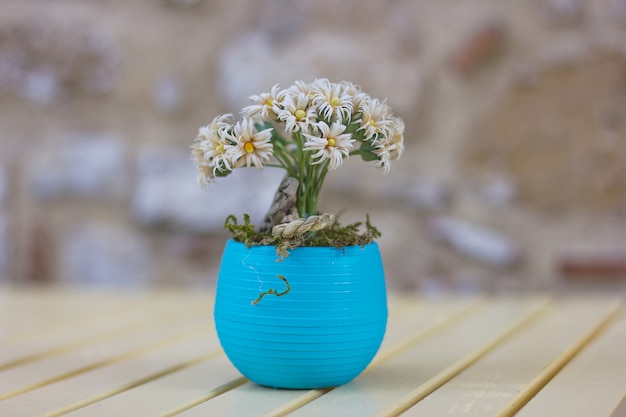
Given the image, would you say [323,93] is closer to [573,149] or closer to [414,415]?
[414,415]

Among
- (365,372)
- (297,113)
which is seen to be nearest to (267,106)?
(297,113)

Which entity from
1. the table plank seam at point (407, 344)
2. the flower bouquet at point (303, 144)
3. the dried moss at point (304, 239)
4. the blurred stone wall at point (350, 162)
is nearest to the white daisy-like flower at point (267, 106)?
the flower bouquet at point (303, 144)

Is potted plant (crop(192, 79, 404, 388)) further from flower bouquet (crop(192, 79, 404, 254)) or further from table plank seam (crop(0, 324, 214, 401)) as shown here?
table plank seam (crop(0, 324, 214, 401))

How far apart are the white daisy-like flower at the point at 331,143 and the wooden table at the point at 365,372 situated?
234mm

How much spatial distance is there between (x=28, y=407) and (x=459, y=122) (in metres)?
1.05

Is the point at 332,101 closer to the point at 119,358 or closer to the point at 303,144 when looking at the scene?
the point at 303,144

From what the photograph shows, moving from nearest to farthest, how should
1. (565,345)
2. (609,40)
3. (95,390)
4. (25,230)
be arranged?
(95,390) < (565,345) < (609,40) < (25,230)

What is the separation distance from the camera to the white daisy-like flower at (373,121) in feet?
2.70

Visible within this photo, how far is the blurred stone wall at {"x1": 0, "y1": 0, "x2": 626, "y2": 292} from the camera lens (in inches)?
62.0

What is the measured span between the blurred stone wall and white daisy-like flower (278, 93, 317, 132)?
0.82m

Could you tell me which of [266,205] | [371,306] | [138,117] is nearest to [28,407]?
[371,306]

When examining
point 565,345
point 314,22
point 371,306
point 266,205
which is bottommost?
point 565,345

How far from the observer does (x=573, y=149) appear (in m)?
1.58

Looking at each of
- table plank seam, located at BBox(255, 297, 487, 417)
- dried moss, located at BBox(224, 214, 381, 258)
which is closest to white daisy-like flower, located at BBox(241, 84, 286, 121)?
dried moss, located at BBox(224, 214, 381, 258)
